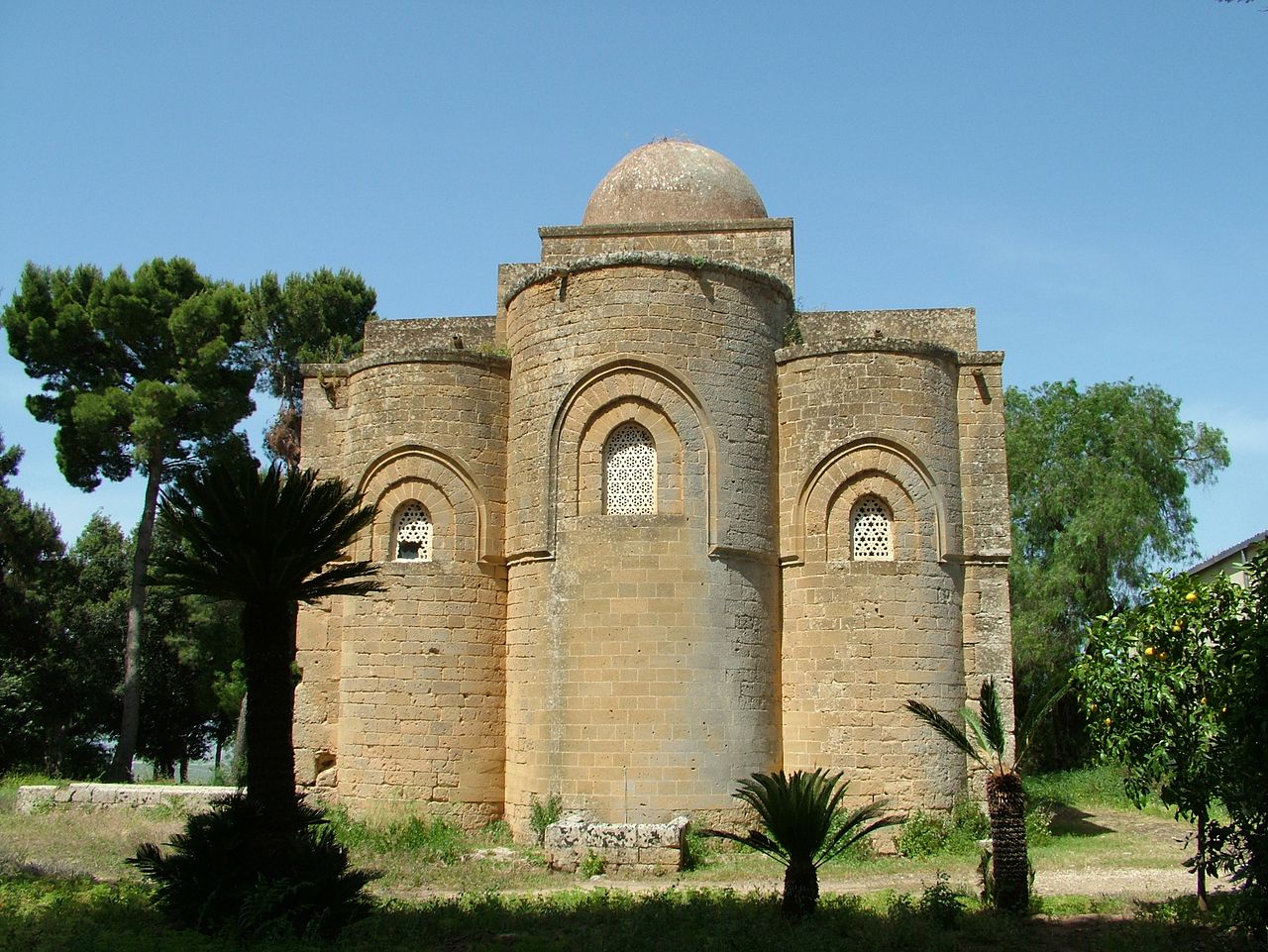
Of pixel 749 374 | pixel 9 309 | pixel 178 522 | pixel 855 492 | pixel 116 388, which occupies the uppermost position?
pixel 9 309

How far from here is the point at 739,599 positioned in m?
13.7

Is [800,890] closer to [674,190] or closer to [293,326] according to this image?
[674,190]

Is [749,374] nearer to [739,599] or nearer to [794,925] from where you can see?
[739,599]

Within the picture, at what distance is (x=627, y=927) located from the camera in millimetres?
8867

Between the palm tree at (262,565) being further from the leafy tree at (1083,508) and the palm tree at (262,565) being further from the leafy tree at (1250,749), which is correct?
the leafy tree at (1083,508)

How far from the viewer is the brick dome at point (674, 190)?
17500 millimetres

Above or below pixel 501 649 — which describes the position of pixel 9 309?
above

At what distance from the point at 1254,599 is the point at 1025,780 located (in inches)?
539

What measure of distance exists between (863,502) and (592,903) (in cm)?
657

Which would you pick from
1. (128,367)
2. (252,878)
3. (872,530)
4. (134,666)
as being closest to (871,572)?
(872,530)

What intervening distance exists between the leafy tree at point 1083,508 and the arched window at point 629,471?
490 inches

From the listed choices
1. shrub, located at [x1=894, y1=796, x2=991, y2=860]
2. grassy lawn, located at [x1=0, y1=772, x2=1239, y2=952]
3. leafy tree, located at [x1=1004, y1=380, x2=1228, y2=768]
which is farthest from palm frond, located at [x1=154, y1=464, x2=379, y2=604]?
leafy tree, located at [x1=1004, y1=380, x2=1228, y2=768]

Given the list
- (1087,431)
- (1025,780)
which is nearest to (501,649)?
(1025,780)

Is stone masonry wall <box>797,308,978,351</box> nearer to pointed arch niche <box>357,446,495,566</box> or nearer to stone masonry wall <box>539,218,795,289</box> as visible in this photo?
stone masonry wall <box>539,218,795,289</box>
